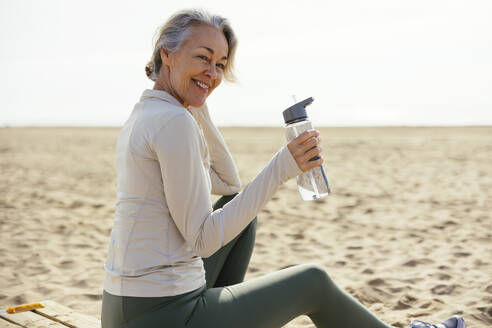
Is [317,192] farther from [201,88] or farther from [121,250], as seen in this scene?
[121,250]

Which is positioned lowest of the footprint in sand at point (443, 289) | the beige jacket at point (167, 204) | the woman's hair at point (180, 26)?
the footprint in sand at point (443, 289)

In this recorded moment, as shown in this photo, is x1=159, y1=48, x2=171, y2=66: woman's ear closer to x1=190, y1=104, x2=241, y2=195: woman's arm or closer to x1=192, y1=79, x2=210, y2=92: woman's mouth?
x1=192, y1=79, x2=210, y2=92: woman's mouth

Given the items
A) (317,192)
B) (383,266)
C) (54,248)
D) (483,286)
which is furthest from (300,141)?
(54,248)

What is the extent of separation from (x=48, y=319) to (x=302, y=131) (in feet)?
5.51

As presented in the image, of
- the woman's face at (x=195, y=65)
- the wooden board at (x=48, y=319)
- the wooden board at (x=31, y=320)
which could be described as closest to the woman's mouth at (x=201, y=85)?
the woman's face at (x=195, y=65)

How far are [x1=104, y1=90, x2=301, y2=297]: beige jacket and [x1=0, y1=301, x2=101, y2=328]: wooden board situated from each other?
88cm

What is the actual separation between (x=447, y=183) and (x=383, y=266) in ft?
14.1

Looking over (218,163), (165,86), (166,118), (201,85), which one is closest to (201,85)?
(201,85)

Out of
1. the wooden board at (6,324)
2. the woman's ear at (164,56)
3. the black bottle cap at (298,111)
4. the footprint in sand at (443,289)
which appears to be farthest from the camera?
the footprint in sand at (443,289)

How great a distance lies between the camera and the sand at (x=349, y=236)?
3410 millimetres

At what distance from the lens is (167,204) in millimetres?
1597

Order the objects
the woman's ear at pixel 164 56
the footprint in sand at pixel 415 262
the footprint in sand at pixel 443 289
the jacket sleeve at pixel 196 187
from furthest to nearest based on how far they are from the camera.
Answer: the footprint in sand at pixel 415 262, the footprint in sand at pixel 443 289, the woman's ear at pixel 164 56, the jacket sleeve at pixel 196 187

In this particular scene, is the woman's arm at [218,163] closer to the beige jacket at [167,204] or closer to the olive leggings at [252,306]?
the beige jacket at [167,204]

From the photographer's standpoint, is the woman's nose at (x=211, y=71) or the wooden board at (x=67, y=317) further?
the wooden board at (x=67, y=317)
